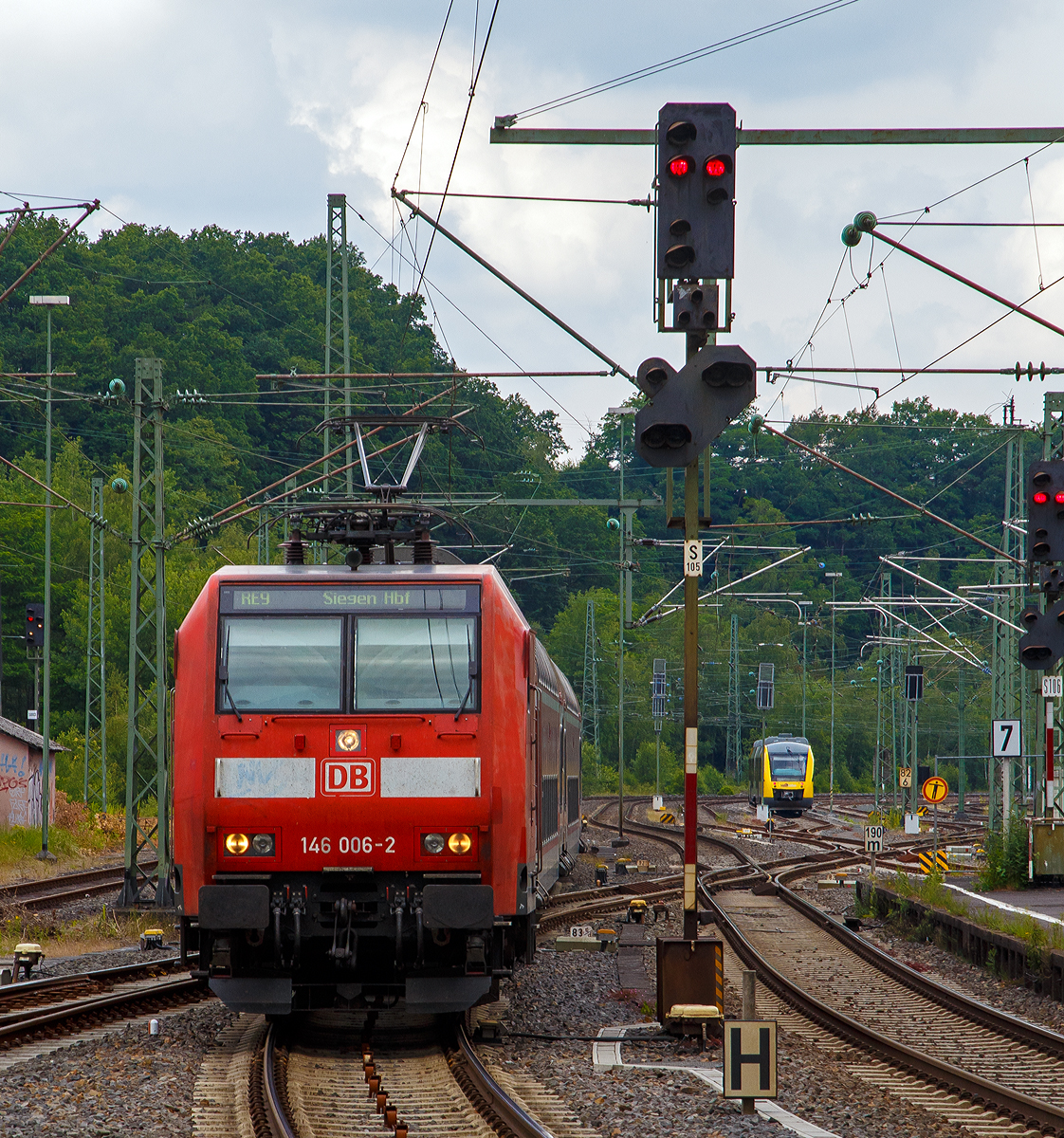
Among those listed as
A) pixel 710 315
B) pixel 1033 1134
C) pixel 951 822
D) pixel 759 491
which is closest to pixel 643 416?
pixel 710 315

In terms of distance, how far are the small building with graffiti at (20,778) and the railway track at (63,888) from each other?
341 inches

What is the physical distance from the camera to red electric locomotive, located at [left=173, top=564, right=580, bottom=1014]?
422 inches

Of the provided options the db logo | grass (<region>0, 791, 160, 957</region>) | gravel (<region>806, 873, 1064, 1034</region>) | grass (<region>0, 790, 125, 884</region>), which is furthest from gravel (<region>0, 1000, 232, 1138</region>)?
grass (<region>0, 790, 125, 884</region>)

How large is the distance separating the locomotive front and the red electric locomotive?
0.01 m

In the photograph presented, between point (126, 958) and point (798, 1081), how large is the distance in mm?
8959

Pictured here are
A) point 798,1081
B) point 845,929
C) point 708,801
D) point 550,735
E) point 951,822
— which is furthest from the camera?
point 708,801

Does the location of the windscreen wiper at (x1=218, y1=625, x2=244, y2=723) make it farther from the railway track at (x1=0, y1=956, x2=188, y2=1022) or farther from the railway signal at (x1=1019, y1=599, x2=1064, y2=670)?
the railway signal at (x1=1019, y1=599, x2=1064, y2=670)

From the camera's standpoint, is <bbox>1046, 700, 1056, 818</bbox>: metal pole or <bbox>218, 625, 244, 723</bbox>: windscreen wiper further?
<bbox>1046, 700, 1056, 818</bbox>: metal pole

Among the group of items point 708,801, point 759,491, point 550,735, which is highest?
point 759,491

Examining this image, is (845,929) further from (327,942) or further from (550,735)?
(327,942)

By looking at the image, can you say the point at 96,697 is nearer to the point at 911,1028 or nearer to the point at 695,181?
the point at 911,1028

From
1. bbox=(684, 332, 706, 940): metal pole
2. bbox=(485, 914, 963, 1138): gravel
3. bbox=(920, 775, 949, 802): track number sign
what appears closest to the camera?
bbox=(485, 914, 963, 1138): gravel

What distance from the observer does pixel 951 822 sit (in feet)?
181

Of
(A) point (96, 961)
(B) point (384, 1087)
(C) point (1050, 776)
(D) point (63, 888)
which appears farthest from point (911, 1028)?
(D) point (63, 888)
